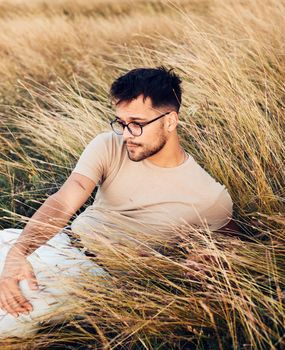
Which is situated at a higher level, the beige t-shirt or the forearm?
the forearm

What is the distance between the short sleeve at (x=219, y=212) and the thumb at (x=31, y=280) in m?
0.93

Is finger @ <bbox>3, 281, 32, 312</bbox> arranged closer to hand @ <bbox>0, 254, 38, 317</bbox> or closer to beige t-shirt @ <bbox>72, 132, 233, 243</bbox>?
hand @ <bbox>0, 254, 38, 317</bbox>

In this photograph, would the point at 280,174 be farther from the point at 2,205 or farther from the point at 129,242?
the point at 2,205

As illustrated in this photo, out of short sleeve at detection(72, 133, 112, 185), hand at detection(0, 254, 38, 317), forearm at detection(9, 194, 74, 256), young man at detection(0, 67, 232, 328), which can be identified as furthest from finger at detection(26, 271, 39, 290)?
short sleeve at detection(72, 133, 112, 185)

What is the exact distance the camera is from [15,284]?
2445mm

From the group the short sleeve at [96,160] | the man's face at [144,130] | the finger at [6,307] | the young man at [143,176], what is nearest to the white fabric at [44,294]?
the finger at [6,307]

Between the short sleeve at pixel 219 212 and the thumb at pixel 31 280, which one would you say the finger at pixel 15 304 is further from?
the short sleeve at pixel 219 212

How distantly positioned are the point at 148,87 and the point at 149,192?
1.79 feet

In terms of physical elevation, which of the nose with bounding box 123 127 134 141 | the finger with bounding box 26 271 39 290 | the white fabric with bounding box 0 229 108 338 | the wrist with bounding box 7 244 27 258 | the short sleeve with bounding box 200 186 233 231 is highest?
the nose with bounding box 123 127 134 141

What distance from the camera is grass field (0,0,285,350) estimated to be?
226 cm

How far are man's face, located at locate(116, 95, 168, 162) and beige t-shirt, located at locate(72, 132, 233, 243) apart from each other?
0.39ft

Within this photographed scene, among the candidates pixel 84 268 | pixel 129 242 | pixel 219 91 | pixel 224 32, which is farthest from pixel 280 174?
pixel 224 32

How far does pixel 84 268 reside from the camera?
99.5 inches

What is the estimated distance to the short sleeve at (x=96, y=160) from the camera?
288 centimetres
